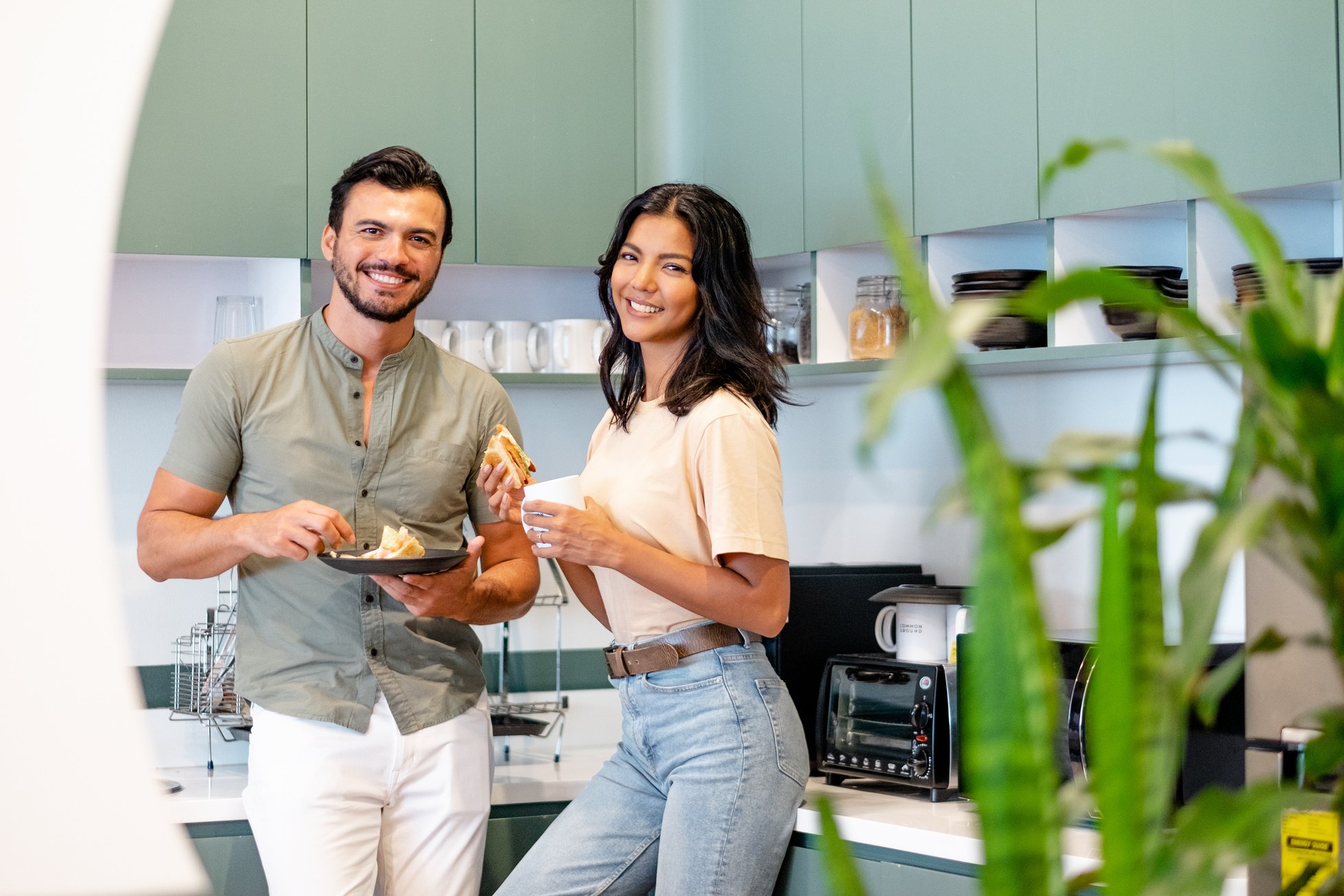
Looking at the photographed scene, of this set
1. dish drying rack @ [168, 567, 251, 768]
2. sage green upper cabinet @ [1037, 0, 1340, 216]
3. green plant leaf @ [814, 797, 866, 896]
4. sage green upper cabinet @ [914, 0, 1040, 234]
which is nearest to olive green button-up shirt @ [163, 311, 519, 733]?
dish drying rack @ [168, 567, 251, 768]

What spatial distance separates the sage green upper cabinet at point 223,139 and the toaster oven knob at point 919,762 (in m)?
1.63

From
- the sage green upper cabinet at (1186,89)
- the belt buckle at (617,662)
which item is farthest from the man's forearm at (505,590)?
the sage green upper cabinet at (1186,89)

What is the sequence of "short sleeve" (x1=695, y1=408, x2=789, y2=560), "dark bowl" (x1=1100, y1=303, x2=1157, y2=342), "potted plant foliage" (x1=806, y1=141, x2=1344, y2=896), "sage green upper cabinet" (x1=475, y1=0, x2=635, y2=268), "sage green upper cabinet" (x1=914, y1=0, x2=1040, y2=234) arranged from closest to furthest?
1. "potted plant foliage" (x1=806, y1=141, x2=1344, y2=896)
2. "short sleeve" (x1=695, y1=408, x2=789, y2=560)
3. "dark bowl" (x1=1100, y1=303, x2=1157, y2=342)
4. "sage green upper cabinet" (x1=914, y1=0, x2=1040, y2=234)
5. "sage green upper cabinet" (x1=475, y1=0, x2=635, y2=268)

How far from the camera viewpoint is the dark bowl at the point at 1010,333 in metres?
2.49

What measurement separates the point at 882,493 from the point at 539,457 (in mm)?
869

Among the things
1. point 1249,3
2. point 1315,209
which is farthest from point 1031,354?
point 1249,3

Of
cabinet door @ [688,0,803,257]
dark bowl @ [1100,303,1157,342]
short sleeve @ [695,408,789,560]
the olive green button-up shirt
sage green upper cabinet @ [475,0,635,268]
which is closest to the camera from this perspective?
short sleeve @ [695,408,789,560]

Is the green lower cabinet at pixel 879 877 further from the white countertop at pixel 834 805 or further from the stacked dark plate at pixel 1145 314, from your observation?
the stacked dark plate at pixel 1145 314

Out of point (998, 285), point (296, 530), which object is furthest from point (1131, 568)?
point (998, 285)

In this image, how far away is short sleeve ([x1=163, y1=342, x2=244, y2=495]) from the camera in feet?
7.34

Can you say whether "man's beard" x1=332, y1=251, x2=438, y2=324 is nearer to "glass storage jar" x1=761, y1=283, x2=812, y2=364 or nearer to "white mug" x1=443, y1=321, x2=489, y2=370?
"white mug" x1=443, y1=321, x2=489, y2=370

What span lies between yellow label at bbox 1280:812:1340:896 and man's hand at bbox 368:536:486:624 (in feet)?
4.02

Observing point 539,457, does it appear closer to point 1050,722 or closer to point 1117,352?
point 1117,352

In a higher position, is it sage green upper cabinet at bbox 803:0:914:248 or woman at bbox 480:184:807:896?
sage green upper cabinet at bbox 803:0:914:248
